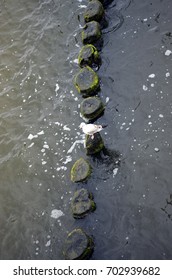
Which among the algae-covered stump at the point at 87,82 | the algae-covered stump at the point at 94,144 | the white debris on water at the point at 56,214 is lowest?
the white debris on water at the point at 56,214

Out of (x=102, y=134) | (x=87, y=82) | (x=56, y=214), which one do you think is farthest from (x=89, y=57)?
(x=56, y=214)

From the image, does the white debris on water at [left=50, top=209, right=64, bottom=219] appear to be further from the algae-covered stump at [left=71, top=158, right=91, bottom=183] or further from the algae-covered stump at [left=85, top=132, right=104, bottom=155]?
the algae-covered stump at [left=85, top=132, right=104, bottom=155]

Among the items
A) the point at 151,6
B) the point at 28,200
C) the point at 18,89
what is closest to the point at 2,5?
the point at 18,89

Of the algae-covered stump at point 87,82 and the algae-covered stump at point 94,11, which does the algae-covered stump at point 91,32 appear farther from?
the algae-covered stump at point 87,82

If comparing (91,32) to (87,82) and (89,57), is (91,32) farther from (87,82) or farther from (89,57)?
(87,82)

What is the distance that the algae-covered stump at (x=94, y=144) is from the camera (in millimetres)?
7535

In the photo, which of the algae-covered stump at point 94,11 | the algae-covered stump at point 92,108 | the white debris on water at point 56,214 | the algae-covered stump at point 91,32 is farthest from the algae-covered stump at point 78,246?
the algae-covered stump at point 94,11

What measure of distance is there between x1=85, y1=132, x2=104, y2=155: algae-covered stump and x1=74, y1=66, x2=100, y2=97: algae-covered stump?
1.48m

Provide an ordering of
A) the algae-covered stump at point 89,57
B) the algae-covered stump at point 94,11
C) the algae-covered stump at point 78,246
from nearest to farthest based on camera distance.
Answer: the algae-covered stump at point 78,246 < the algae-covered stump at point 89,57 < the algae-covered stump at point 94,11

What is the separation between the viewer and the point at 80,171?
24.4ft

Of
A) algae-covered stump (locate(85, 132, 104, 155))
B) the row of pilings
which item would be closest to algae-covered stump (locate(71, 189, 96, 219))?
the row of pilings

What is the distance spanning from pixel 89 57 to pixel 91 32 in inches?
36.9

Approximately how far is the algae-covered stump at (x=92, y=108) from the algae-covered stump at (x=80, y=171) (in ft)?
3.96

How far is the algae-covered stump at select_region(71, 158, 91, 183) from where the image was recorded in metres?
7.35
